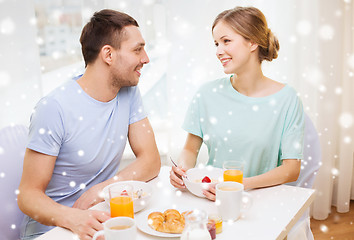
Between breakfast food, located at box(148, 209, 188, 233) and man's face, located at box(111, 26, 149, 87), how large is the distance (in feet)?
2.10

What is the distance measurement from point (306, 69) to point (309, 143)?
3.54 feet

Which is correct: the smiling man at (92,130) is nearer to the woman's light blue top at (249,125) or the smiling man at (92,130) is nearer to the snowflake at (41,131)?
the snowflake at (41,131)

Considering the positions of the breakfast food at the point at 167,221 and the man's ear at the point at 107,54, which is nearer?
the breakfast food at the point at 167,221

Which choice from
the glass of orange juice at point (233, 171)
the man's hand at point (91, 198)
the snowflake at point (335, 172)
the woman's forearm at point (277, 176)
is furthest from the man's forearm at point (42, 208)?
the snowflake at point (335, 172)

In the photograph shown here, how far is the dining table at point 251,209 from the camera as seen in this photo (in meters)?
1.04

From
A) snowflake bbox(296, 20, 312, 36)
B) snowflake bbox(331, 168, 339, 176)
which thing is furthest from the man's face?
snowflake bbox(331, 168, 339, 176)

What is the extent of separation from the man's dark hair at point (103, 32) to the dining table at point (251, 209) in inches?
22.1

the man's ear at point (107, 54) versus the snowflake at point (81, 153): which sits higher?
the man's ear at point (107, 54)

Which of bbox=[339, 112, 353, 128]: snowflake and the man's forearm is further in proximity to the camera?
bbox=[339, 112, 353, 128]: snowflake

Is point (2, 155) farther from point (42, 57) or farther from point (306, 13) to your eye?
point (306, 13)

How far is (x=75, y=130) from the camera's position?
142cm

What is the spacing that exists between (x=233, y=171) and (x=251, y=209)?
130 millimetres

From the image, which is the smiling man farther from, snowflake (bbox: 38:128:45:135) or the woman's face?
the woman's face

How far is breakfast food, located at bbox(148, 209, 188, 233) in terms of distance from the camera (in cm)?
102
